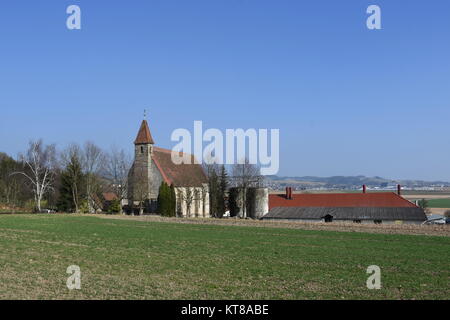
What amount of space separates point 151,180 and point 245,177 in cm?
1520

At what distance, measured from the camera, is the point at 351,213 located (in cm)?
6519

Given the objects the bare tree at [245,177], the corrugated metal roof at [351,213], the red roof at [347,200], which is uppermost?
the bare tree at [245,177]

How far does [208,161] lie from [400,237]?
50321mm

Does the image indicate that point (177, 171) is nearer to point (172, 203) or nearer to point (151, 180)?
point (151, 180)

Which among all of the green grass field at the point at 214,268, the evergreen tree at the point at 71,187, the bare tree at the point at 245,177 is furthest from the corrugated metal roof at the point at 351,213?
the green grass field at the point at 214,268

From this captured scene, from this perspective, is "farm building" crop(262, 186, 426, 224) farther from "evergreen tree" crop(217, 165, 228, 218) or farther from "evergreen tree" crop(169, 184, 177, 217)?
"evergreen tree" crop(169, 184, 177, 217)

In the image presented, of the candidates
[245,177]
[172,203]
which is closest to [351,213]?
[245,177]

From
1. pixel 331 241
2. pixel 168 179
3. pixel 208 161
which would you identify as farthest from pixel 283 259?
pixel 208 161

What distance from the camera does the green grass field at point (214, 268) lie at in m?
13.6

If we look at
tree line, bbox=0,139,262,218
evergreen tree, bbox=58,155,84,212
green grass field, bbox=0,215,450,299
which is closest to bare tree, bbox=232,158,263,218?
tree line, bbox=0,139,262,218

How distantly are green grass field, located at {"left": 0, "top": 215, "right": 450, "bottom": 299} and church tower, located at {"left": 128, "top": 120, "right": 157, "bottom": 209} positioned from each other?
3945 centimetres

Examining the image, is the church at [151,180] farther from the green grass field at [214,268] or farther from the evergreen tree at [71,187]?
the green grass field at [214,268]
